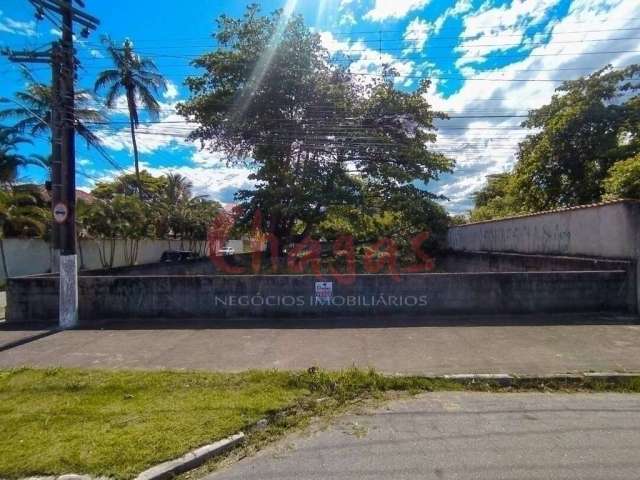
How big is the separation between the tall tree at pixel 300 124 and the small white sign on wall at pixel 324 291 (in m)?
8.61

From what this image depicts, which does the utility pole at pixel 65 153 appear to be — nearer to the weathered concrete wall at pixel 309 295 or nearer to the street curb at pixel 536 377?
the weathered concrete wall at pixel 309 295

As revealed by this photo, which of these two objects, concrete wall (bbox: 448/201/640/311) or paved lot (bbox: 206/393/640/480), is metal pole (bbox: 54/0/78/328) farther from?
concrete wall (bbox: 448/201/640/311)

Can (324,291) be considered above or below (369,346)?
above

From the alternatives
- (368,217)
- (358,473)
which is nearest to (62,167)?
(358,473)

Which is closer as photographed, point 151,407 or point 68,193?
point 151,407

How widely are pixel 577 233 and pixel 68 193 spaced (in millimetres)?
12448

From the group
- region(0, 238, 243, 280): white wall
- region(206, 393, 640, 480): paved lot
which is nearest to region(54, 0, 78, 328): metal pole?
region(206, 393, 640, 480): paved lot

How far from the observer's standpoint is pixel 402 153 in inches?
740

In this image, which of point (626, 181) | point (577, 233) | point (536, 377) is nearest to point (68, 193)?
point (536, 377)

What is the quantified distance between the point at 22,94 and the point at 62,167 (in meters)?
14.2

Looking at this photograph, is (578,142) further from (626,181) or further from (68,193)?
(68,193)

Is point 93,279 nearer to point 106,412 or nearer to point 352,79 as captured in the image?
point 106,412

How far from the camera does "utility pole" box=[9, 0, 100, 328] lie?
8.45 m

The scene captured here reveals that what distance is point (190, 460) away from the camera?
3.28 metres
